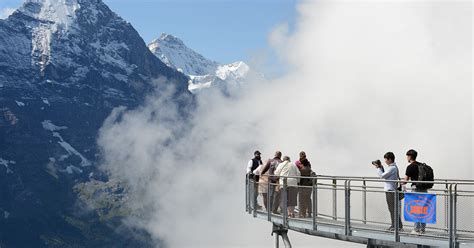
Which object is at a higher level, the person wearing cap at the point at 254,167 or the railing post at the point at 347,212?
the person wearing cap at the point at 254,167

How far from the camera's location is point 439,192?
846 inches

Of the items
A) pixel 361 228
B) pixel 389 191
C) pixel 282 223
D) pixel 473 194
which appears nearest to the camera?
pixel 473 194

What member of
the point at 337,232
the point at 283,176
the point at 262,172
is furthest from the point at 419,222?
the point at 262,172

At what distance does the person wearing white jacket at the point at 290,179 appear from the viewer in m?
26.1

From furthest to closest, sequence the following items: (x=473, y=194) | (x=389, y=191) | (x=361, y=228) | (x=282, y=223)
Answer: (x=282, y=223) → (x=361, y=228) → (x=389, y=191) → (x=473, y=194)

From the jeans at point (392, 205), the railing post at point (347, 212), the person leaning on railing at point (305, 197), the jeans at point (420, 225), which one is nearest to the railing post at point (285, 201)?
the person leaning on railing at point (305, 197)

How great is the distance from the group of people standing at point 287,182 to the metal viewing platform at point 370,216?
100mm

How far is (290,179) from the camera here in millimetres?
26375

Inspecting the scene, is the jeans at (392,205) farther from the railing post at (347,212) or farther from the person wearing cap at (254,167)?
the person wearing cap at (254,167)

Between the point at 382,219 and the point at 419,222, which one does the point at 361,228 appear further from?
the point at 419,222

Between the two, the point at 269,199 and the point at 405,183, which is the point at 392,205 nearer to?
the point at 405,183

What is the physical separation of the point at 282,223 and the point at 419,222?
6595 millimetres

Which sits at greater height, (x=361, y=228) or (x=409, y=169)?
(x=409, y=169)

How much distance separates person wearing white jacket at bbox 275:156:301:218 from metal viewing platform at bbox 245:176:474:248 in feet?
0.50
